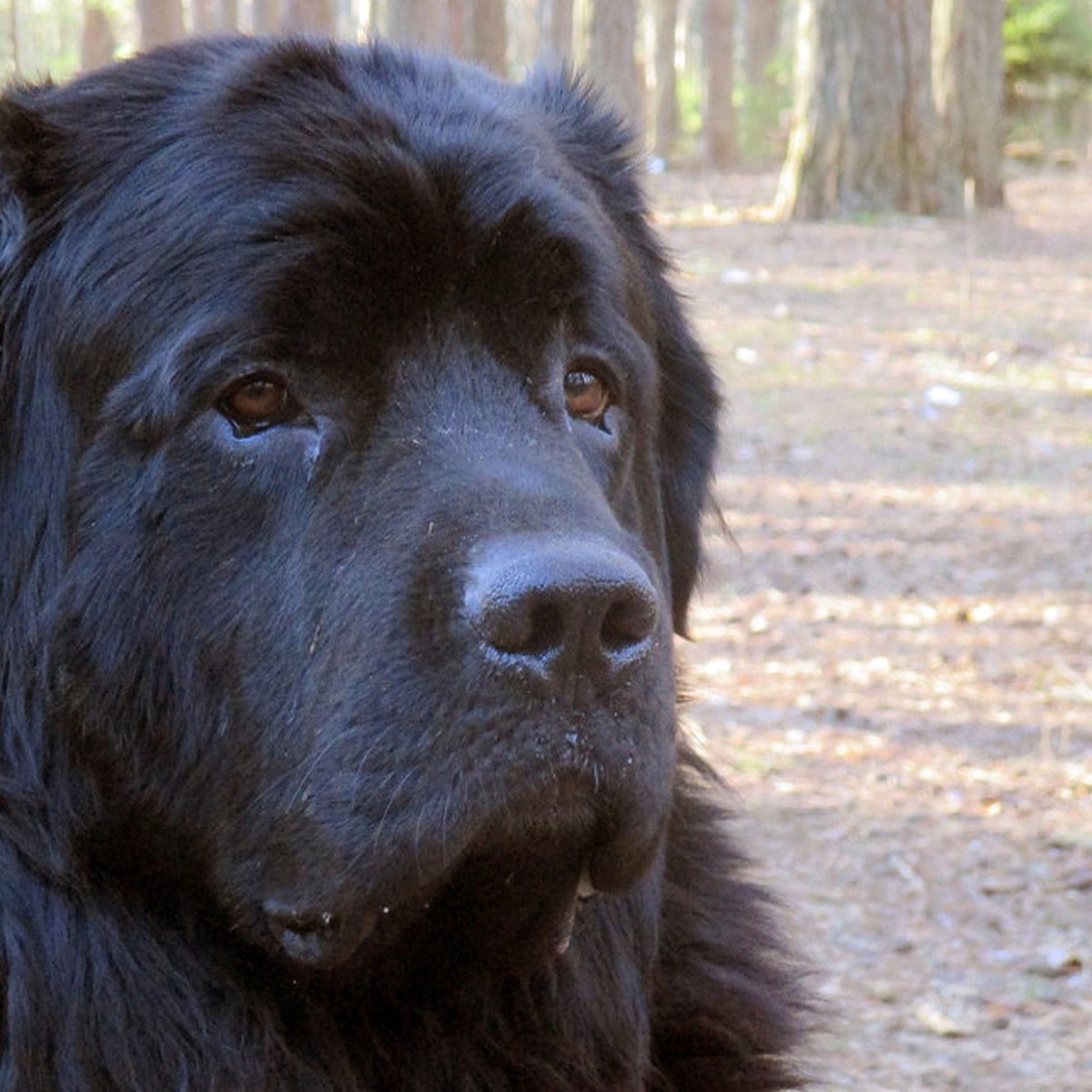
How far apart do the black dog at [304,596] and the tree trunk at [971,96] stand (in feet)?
51.2

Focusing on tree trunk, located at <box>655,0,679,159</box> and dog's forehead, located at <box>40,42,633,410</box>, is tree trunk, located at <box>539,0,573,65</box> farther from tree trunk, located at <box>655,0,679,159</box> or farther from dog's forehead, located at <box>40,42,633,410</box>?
dog's forehead, located at <box>40,42,633,410</box>

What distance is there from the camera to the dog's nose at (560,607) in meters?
2.37

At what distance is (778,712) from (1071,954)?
1962 mm

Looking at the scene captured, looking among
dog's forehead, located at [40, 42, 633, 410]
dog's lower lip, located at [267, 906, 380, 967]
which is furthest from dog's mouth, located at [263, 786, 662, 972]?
dog's forehead, located at [40, 42, 633, 410]

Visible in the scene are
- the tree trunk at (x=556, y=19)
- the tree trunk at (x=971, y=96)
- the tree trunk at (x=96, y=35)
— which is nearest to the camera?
the tree trunk at (x=971, y=96)

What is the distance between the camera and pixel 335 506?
2.74 meters

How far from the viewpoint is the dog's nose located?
237 centimetres

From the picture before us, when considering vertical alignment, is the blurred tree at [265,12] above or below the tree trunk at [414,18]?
above

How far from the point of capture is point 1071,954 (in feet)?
15.7

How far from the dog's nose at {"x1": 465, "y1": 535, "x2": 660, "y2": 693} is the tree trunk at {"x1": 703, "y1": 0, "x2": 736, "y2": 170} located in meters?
28.1

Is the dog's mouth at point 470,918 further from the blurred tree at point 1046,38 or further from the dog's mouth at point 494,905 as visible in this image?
the blurred tree at point 1046,38

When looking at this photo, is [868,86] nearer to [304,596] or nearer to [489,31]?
[489,31]

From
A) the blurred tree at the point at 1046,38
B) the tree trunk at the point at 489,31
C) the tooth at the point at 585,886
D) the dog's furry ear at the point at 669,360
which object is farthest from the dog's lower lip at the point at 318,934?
the blurred tree at the point at 1046,38

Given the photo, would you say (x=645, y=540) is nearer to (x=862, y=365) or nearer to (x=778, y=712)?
(x=778, y=712)
